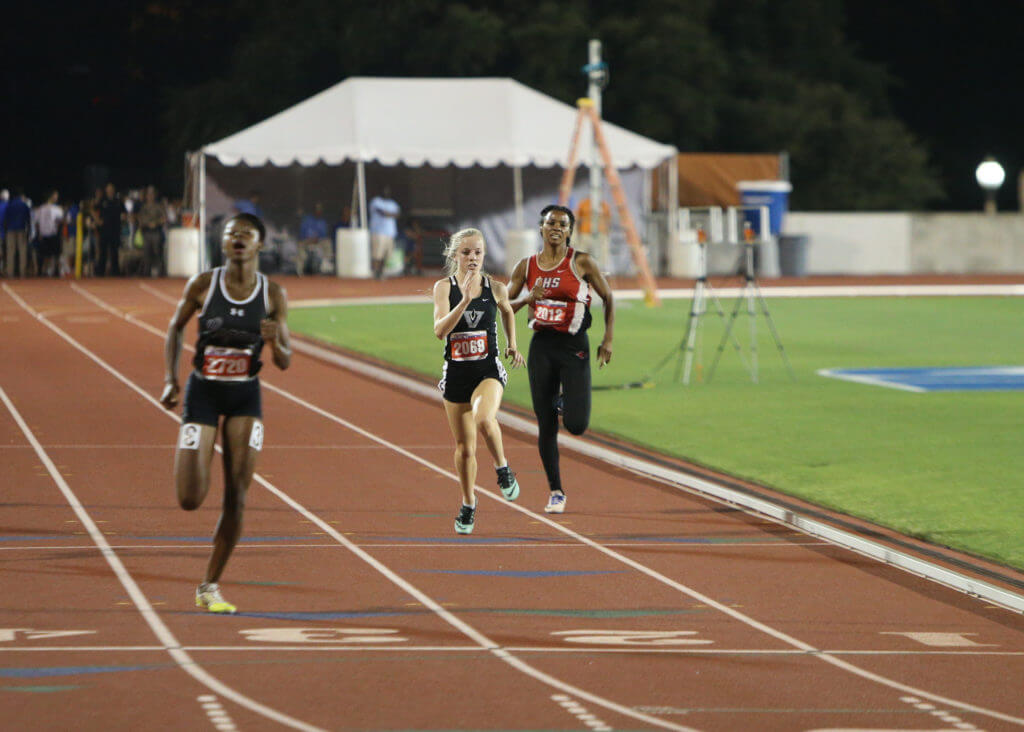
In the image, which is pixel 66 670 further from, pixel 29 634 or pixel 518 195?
pixel 518 195

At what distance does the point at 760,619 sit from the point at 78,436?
27.7 feet

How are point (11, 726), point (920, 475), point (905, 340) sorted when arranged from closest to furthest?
1. point (11, 726)
2. point (920, 475)
3. point (905, 340)

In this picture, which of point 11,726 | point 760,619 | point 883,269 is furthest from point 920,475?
point 883,269

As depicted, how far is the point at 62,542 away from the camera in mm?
10578

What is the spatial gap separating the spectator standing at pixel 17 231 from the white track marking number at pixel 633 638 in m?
34.5

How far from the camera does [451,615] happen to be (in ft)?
28.6

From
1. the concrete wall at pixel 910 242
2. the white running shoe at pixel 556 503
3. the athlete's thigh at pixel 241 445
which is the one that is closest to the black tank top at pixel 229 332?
the athlete's thigh at pixel 241 445

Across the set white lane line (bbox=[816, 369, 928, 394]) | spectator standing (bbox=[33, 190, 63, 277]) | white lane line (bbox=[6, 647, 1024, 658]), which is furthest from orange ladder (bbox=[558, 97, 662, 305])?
white lane line (bbox=[6, 647, 1024, 658])

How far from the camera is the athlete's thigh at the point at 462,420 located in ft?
35.9

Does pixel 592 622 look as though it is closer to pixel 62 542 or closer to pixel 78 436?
pixel 62 542

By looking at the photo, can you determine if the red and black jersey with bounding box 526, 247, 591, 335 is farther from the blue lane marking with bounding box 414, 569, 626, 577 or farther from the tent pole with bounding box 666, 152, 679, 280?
the tent pole with bounding box 666, 152, 679, 280

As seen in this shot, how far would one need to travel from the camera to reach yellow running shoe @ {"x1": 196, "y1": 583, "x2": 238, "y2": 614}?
28.1ft

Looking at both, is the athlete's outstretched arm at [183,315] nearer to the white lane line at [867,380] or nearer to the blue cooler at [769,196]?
the white lane line at [867,380]

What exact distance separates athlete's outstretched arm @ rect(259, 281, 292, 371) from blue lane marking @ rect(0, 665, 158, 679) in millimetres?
1476
